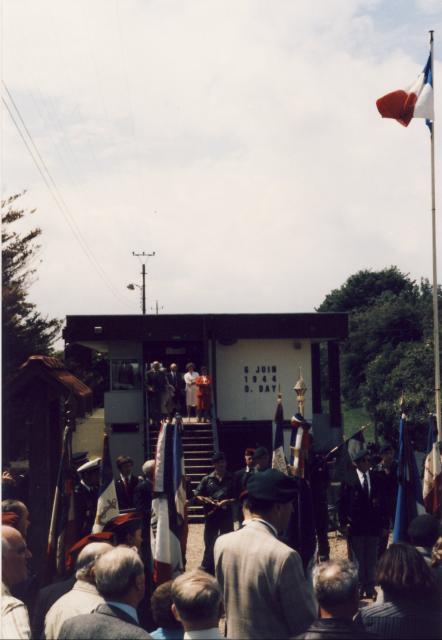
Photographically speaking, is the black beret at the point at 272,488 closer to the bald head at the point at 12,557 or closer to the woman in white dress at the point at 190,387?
the bald head at the point at 12,557

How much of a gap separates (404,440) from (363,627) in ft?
16.7

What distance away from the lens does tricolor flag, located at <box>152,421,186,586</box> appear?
24.1 ft

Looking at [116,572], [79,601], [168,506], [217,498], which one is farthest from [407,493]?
[116,572]

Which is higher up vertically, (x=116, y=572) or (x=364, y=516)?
(x=116, y=572)

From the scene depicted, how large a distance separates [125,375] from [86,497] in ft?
65.2

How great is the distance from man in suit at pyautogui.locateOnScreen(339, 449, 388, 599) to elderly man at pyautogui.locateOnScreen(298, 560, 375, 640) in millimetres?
6631

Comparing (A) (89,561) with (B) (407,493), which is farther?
(B) (407,493)

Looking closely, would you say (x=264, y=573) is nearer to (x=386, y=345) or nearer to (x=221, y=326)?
(x=221, y=326)

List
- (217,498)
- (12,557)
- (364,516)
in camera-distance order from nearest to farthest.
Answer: (12,557), (364,516), (217,498)

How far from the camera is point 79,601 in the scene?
15.6 ft

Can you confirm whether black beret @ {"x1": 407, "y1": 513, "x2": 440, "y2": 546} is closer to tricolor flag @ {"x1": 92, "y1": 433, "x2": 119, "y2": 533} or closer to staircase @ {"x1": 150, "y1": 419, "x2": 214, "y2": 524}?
tricolor flag @ {"x1": 92, "y1": 433, "x2": 119, "y2": 533}

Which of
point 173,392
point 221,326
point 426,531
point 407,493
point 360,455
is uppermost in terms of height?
point 221,326

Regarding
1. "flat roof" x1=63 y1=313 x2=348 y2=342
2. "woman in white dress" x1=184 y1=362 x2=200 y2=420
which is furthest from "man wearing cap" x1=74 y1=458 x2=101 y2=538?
"flat roof" x1=63 y1=313 x2=348 y2=342

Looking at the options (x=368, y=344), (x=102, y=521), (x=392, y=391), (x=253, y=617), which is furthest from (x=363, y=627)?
(x=368, y=344)
